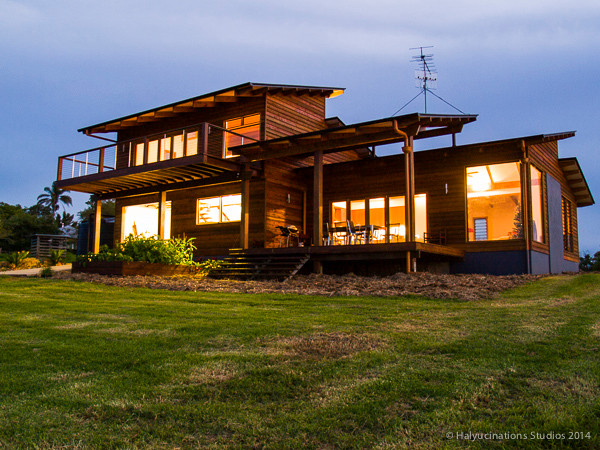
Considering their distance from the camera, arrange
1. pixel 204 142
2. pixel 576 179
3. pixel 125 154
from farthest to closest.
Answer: pixel 125 154 < pixel 576 179 < pixel 204 142

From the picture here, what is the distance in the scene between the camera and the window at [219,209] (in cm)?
1720

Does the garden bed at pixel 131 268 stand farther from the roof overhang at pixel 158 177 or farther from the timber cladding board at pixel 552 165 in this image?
the timber cladding board at pixel 552 165

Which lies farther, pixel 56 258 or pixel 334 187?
pixel 56 258

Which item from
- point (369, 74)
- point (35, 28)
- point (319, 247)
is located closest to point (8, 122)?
point (35, 28)

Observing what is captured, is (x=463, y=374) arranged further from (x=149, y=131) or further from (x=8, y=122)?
(x=8, y=122)

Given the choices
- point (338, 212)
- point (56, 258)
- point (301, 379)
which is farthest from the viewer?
point (56, 258)

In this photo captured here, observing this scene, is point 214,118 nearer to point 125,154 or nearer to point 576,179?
point 125,154

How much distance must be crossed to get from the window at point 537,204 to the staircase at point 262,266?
20.8 feet

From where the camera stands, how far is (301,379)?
3.52 m

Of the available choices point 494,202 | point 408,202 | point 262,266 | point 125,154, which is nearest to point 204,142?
point 262,266

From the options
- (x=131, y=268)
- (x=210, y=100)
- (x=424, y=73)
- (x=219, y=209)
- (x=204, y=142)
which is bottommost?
(x=131, y=268)

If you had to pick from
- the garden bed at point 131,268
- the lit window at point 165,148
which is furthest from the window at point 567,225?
the lit window at point 165,148

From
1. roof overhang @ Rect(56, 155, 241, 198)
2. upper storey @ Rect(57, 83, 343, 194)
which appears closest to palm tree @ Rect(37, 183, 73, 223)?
upper storey @ Rect(57, 83, 343, 194)

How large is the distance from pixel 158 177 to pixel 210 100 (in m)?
3.16
